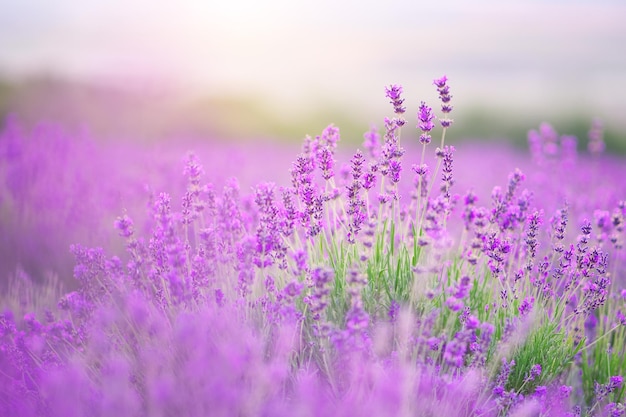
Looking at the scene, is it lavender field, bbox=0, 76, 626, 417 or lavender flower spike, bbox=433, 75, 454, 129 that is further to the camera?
lavender flower spike, bbox=433, 75, 454, 129

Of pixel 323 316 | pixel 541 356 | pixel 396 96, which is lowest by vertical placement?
pixel 541 356

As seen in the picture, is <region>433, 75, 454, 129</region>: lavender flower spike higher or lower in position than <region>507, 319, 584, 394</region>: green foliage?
higher

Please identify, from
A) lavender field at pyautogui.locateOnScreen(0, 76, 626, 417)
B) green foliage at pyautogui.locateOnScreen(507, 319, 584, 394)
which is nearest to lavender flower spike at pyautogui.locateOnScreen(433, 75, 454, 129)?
lavender field at pyautogui.locateOnScreen(0, 76, 626, 417)

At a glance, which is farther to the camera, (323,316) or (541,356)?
(541,356)

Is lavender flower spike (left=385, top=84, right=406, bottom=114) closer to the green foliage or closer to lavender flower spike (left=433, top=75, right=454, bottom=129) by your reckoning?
lavender flower spike (left=433, top=75, right=454, bottom=129)

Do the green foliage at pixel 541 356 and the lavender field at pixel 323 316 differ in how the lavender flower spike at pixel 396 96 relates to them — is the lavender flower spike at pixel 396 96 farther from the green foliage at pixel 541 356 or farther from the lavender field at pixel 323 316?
the green foliage at pixel 541 356

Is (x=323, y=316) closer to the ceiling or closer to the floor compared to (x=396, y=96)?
closer to the floor

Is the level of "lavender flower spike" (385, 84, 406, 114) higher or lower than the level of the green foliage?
higher

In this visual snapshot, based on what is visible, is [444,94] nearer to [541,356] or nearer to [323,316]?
[323,316]

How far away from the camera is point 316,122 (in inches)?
541

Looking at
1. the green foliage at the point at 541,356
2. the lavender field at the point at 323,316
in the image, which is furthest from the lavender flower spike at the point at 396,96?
the green foliage at the point at 541,356

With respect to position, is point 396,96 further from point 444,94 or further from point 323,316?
point 323,316

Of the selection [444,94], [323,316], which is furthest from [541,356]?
[444,94]

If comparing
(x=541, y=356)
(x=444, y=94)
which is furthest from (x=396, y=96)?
(x=541, y=356)
